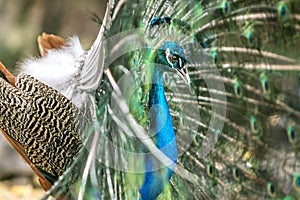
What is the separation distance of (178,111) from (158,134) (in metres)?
Result: 0.21

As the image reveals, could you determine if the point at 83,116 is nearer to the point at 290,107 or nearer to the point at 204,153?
the point at 204,153

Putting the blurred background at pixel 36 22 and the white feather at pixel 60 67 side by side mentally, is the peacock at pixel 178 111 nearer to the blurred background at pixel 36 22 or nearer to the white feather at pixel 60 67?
the white feather at pixel 60 67

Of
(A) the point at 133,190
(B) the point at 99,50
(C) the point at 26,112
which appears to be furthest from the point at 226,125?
(C) the point at 26,112

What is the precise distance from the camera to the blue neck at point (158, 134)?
1.91m

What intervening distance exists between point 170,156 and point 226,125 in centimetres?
19

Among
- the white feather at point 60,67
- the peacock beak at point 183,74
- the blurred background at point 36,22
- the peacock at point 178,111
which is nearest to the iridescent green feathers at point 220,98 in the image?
the peacock at point 178,111

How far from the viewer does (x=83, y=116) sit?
2.17 m

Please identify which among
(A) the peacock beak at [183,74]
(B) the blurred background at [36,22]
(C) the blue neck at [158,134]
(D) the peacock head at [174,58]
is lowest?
(C) the blue neck at [158,134]

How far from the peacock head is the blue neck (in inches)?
2.5

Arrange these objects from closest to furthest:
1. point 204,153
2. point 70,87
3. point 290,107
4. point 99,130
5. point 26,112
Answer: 1. point 290,107
2. point 99,130
3. point 204,153
4. point 26,112
5. point 70,87

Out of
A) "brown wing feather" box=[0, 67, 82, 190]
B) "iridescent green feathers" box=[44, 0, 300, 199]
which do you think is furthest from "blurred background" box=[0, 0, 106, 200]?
"iridescent green feathers" box=[44, 0, 300, 199]

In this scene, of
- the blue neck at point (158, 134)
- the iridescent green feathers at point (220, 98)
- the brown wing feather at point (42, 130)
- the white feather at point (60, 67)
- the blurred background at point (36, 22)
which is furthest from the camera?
the blurred background at point (36, 22)

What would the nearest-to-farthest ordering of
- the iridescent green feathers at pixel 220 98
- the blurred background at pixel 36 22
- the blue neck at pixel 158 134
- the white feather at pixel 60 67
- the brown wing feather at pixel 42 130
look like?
1. the iridescent green feathers at pixel 220 98
2. the blue neck at pixel 158 134
3. the brown wing feather at pixel 42 130
4. the white feather at pixel 60 67
5. the blurred background at pixel 36 22

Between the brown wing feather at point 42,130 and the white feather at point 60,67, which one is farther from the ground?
the white feather at point 60,67
